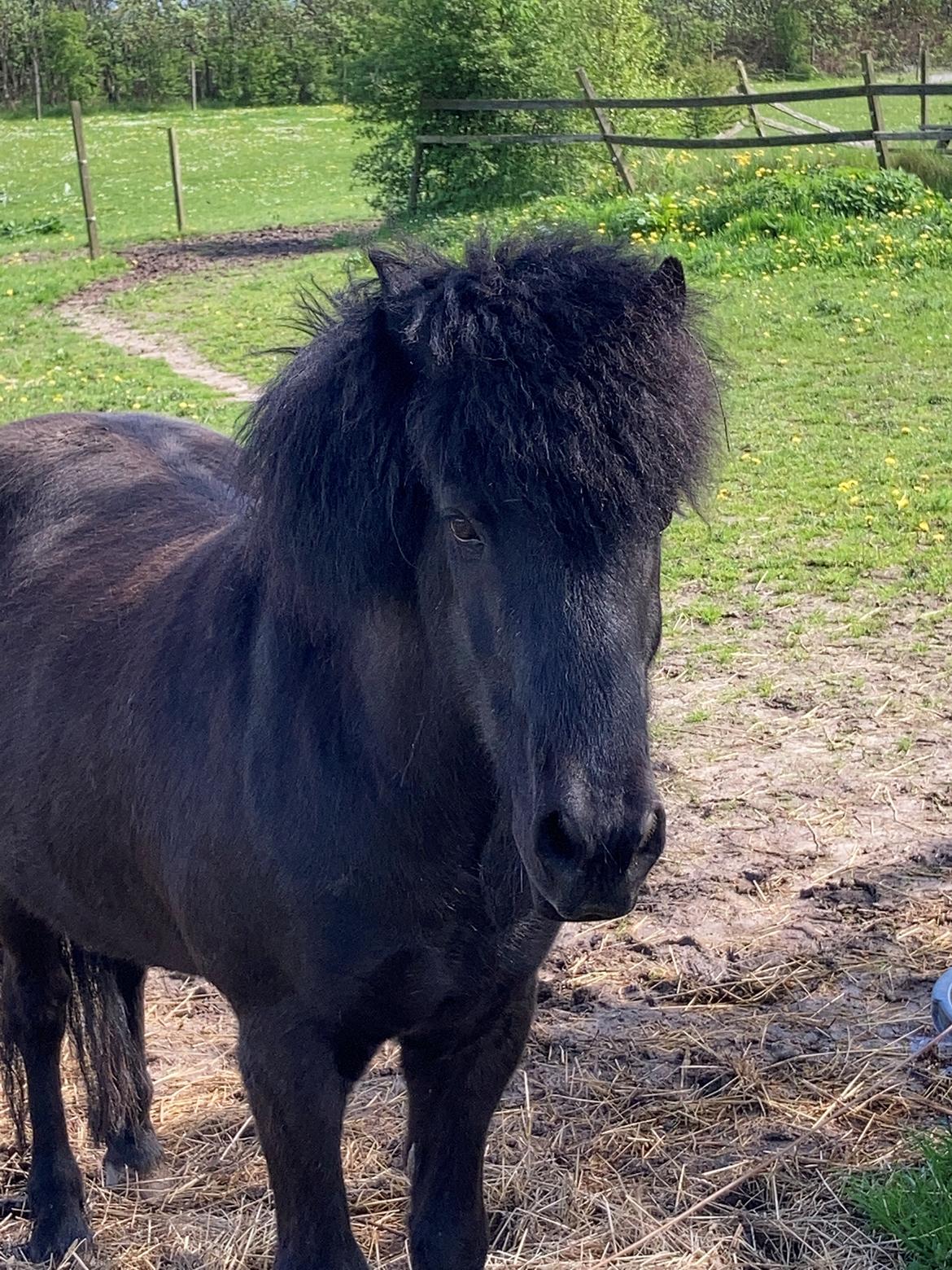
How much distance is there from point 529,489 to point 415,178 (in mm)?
19086

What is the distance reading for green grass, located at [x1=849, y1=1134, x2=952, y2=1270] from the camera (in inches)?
109

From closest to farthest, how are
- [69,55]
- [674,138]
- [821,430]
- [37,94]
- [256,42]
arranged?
[821,430] < [674,138] < [37,94] < [69,55] < [256,42]

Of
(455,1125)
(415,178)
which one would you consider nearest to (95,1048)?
(455,1125)

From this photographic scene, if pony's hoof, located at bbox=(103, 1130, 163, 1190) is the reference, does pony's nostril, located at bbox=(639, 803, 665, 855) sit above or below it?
above

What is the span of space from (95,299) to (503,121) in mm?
7179

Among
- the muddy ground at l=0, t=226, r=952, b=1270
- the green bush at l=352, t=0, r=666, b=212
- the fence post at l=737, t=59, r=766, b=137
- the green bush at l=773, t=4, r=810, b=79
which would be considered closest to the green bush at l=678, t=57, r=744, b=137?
the fence post at l=737, t=59, r=766, b=137

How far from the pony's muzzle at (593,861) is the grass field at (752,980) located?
71cm

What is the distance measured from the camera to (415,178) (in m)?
19.7

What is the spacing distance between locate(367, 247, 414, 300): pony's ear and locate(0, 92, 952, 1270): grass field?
0.58m

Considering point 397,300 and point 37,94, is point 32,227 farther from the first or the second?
point 37,94

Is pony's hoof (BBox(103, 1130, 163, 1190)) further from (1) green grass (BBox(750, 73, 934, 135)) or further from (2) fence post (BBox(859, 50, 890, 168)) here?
(1) green grass (BBox(750, 73, 934, 135))

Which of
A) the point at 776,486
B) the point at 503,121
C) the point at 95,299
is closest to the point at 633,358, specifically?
the point at 776,486

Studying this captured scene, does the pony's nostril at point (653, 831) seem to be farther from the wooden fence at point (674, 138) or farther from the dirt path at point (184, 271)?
the wooden fence at point (674, 138)

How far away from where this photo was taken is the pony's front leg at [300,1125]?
241 centimetres
